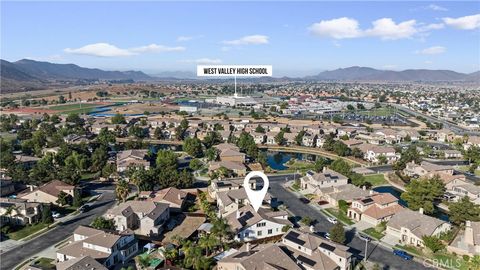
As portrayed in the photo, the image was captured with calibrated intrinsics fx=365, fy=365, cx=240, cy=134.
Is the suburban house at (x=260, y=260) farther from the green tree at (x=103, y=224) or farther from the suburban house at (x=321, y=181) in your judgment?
the suburban house at (x=321, y=181)

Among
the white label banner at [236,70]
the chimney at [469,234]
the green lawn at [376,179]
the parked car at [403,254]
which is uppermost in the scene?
the white label banner at [236,70]

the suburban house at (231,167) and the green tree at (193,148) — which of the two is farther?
the green tree at (193,148)

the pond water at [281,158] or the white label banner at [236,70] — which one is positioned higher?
the white label banner at [236,70]

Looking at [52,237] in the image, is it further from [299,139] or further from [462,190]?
[299,139]

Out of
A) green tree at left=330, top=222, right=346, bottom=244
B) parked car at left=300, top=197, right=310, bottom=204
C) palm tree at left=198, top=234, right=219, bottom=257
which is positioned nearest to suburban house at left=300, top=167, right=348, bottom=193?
parked car at left=300, top=197, right=310, bottom=204

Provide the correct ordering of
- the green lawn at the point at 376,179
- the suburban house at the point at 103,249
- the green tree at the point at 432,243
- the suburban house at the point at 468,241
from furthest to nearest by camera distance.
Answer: the green lawn at the point at 376,179, the green tree at the point at 432,243, the suburban house at the point at 468,241, the suburban house at the point at 103,249

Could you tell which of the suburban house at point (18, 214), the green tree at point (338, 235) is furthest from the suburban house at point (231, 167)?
the green tree at point (338, 235)

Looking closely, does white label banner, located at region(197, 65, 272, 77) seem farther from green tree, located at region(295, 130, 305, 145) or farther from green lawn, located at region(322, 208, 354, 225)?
green tree, located at region(295, 130, 305, 145)
